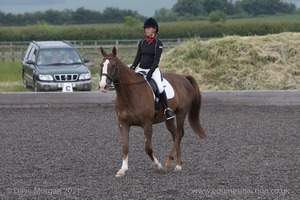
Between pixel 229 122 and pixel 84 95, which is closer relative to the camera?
pixel 229 122

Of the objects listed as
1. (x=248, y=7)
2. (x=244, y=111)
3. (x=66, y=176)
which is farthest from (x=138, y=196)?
(x=248, y=7)

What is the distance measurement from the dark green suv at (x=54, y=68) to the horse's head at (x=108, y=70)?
1093cm

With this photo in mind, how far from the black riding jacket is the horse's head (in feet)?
2.21

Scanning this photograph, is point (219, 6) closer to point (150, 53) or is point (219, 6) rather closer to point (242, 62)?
point (242, 62)

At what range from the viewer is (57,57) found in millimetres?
22016

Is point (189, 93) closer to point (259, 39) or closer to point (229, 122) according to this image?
point (229, 122)

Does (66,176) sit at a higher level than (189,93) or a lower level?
lower

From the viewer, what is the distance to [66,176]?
30.1 ft

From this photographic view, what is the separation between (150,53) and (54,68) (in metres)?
11.6

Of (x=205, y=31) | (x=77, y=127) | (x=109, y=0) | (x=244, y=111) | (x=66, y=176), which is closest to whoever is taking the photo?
(x=66, y=176)

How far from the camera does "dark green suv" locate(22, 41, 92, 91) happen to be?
20.4 meters

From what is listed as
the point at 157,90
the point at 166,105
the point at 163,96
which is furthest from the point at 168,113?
the point at 157,90

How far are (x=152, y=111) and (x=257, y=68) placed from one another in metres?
11.2

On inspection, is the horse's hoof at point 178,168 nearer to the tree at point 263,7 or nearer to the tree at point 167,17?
the tree at point 167,17
